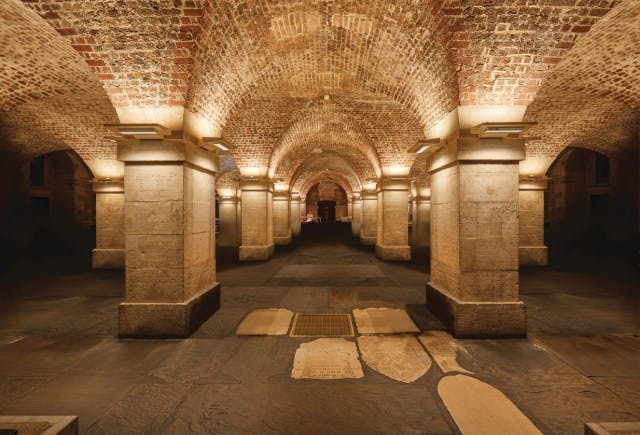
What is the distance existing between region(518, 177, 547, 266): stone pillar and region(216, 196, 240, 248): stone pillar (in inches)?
545

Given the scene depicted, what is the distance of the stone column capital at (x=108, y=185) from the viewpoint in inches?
404

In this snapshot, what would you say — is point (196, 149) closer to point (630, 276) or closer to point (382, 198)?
point (382, 198)

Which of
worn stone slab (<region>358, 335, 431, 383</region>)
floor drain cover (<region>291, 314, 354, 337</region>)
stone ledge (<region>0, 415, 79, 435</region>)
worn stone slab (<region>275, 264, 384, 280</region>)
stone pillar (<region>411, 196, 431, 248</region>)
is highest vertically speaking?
stone pillar (<region>411, 196, 431, 248</region>)

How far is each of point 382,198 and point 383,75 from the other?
19.3 ft

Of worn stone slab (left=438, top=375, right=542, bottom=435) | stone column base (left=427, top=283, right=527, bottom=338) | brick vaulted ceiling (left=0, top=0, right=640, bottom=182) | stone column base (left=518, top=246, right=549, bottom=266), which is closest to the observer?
worn stone slab (left=438, top=375, right=542, bottom=435)

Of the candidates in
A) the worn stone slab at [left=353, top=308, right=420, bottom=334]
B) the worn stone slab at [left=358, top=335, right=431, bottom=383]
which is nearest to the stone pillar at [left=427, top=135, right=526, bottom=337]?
the worn stone slab at [left=353, top=308, right=420, bottom=334]

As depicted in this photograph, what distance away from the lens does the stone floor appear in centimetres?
265

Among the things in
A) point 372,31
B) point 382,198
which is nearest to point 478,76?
point 372,31

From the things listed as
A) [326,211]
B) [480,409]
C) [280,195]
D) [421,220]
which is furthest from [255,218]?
[326,211]

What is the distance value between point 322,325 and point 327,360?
3.78ft

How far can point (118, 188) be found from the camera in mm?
10344

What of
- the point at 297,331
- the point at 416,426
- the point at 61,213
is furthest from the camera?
the point at 61,213

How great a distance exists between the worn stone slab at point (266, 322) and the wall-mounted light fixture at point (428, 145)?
12.4 ft

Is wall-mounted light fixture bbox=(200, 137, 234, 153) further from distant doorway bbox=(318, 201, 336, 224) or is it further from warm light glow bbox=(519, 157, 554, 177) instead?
distant doorway bbox=(318, 201, 336, 224)
